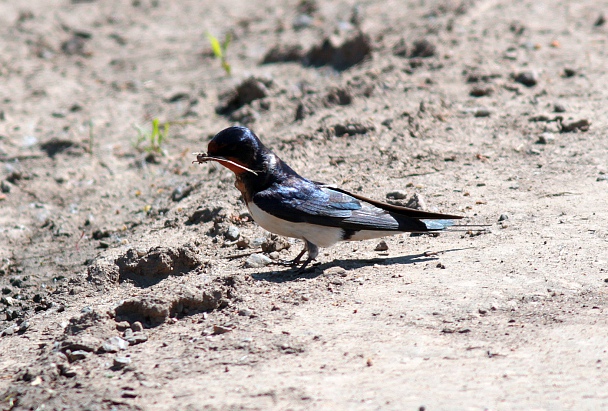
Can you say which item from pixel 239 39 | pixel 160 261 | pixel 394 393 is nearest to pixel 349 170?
pixel 160 261

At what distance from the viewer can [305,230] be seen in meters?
5.36

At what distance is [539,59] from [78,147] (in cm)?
446

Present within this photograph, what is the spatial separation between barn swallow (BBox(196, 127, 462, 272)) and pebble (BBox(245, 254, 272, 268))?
177mm

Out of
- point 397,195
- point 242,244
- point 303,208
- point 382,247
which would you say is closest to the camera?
point 303,208

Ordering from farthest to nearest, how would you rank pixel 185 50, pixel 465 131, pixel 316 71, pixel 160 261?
pixel 185 50 < pixel 316 71 < pixel 465 131 < pixel 160 261

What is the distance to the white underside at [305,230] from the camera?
531cm

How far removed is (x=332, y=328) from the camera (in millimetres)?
4438

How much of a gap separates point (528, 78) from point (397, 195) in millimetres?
2383

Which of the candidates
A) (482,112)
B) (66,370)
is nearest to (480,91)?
(482,112)

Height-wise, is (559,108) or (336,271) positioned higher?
(559,108)

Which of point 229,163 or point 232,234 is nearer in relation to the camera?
point 229,163

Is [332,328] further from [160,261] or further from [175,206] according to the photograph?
[175,206]

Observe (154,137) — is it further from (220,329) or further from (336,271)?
(220,329)

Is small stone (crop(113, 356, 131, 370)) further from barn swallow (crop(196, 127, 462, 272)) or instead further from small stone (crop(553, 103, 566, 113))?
small stone (crop(553, 103, 566, 113))
